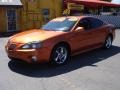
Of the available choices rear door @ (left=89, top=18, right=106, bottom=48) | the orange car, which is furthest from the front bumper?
rear door @ (left=89, top=18, right=106, bottom=48)

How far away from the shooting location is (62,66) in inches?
325

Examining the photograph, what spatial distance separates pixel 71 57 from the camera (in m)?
9.35

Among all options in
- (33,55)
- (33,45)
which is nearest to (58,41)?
(33,45)

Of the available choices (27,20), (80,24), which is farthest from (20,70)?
(27,20)

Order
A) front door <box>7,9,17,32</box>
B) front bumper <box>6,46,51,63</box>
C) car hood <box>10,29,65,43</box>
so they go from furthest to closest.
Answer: front door <box>7,9,17,32</box> < car hood <box>10,29,65,43</box> < front bumper <box>6,46,51,63</box>

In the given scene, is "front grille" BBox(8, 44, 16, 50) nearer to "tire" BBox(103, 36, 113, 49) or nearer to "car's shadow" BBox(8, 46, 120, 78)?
"car's shadow" BBox(8, 46, 120, 78)

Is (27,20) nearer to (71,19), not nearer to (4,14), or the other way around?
(4,14)

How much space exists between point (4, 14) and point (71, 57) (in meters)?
13.6

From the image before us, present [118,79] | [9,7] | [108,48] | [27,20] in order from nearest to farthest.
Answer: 1. [118,79]
2. [108,48]
3. [9,7]
4. [27,20]

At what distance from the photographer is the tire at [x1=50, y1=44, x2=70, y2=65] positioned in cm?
811

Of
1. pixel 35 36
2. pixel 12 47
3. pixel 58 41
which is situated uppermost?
pixel 35 36

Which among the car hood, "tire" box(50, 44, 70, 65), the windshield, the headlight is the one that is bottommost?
"tire" box(50, 44, 70, 65)

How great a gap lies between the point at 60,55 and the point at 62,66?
13.3 inches

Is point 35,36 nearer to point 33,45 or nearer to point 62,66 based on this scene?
point 33,45
